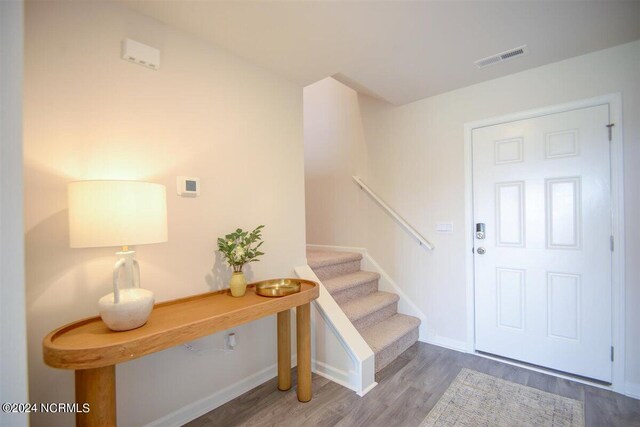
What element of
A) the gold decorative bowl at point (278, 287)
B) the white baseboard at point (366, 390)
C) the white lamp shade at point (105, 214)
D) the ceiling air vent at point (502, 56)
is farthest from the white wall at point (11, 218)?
the ceiling air vent at point (502, 56)

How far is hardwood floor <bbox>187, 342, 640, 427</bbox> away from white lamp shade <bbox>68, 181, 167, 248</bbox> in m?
1.31

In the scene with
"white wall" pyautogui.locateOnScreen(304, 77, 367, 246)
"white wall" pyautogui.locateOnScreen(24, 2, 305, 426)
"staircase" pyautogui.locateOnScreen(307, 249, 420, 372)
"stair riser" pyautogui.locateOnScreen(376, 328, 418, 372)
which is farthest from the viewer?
"white wall" pyautogui.locateOnScreen(304, 77, 367, 246)

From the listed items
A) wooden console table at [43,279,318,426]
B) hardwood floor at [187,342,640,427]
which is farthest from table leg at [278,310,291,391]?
wooden console table at [43,279,318,426]

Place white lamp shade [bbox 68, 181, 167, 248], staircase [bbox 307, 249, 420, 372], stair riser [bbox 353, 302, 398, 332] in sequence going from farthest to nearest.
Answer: stair riser [bbox 353, 302, 398, 332]
staircase [bbox 307, 249, 420, 372]
white lamp shade [bbox 68, 181, 167, 248]

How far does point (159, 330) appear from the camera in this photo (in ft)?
4.10

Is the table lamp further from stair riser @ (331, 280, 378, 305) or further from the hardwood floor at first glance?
stair riser @ (331, 280, 378, 305)

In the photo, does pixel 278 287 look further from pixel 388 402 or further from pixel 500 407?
pixel 500 407

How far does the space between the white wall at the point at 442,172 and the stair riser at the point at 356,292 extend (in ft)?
0.88

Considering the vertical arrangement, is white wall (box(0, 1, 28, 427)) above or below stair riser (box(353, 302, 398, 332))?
above

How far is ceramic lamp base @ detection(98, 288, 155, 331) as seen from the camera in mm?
1212

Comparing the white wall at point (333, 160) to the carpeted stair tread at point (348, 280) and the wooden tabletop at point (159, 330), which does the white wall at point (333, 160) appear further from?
the wooden tabletop at point (159, 330)

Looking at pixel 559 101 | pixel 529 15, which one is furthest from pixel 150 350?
pixel 559 101

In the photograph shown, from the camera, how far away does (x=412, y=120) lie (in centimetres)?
307

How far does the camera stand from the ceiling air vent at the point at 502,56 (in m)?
2.10
